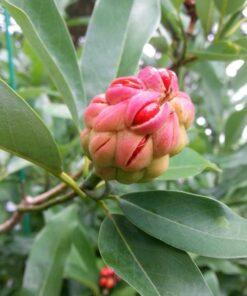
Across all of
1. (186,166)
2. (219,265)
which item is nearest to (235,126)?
(219,265)

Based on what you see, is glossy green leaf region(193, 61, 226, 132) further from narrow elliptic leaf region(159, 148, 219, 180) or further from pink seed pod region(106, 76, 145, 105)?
pink seed pod region(106, 76, 145, 105)

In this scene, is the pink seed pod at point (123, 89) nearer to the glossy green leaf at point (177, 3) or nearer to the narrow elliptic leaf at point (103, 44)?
the narrow elliptic leaf at point (103, 44)

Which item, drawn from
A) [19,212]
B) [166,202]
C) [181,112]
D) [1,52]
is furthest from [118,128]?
[1,52]

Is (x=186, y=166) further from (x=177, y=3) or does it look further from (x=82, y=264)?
(x=82, y=264)

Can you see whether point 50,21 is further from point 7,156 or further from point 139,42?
point 7,156

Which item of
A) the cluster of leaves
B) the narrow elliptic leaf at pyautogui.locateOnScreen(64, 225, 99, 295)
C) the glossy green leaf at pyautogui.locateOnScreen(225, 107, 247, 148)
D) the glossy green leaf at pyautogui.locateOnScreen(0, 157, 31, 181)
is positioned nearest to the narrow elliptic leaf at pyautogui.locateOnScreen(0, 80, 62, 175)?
the cluster of leaves

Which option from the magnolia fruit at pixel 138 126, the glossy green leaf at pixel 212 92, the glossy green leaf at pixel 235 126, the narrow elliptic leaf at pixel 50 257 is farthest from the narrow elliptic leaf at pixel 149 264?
the glossy green leaf at pixel 212 92
